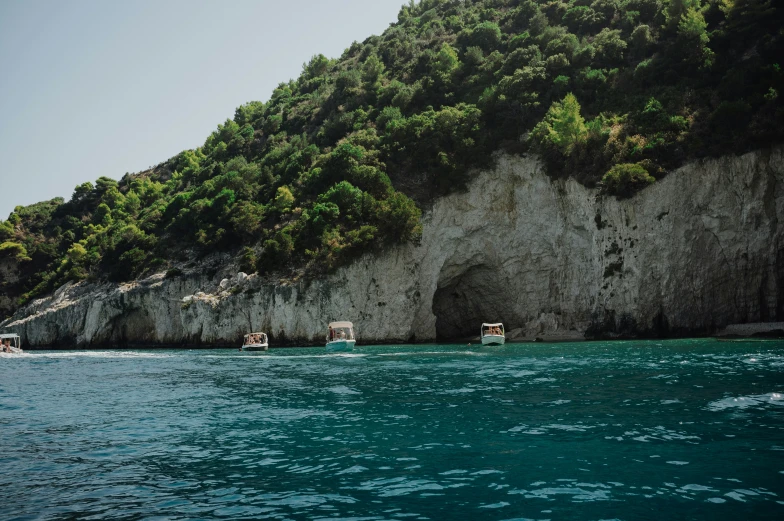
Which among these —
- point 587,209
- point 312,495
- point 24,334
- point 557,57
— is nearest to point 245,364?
point 312,495

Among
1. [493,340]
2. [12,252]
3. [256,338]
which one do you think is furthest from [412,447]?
[12,252]

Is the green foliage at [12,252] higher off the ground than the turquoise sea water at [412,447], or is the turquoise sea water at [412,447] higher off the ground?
Result: the green foliage at [12,252]

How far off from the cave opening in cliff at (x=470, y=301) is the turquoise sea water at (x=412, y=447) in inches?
1478

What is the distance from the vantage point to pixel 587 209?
58.6 m

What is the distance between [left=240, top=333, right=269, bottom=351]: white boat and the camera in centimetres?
5697

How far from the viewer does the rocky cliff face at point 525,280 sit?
51.6m

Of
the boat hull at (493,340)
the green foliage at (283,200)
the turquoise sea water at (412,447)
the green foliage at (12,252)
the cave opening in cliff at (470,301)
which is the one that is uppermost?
the green foliage at (283,200)

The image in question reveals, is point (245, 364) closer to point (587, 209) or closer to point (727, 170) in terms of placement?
point (587, 209)

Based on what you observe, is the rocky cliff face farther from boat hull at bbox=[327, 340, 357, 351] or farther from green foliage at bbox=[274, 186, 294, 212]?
boat hull at bbox=[327, 340, 357, 351]

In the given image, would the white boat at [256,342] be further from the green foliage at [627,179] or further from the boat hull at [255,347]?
the green foliage at [627,179]

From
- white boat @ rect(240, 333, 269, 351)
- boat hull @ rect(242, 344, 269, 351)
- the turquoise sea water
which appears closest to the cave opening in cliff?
white boat @ rect(240, 333, 269, 351)

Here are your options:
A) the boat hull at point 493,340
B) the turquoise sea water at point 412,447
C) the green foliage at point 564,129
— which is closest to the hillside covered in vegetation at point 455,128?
the green foliage at point 564,129

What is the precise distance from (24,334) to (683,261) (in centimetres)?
7948

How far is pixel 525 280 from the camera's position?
6300 cm
